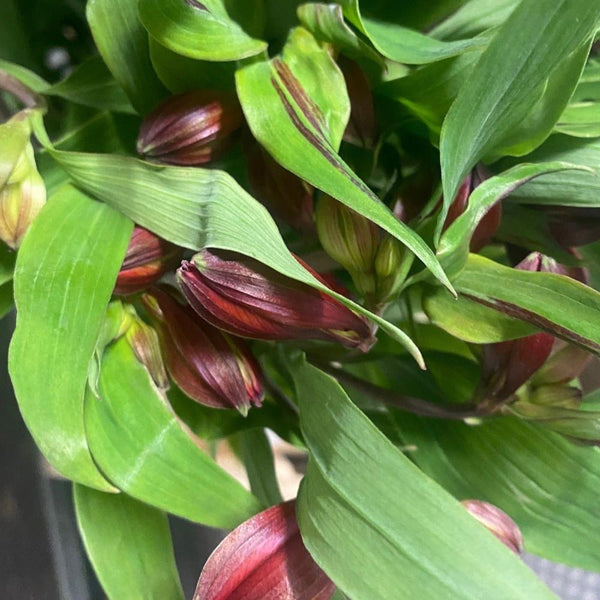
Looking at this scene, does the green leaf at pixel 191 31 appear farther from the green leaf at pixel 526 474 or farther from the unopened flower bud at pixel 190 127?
the green leaf at pixel 526 474

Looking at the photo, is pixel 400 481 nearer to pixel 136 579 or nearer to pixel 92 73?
pixel 136 579

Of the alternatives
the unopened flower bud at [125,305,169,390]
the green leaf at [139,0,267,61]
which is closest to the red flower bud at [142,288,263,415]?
the unopened flower bud at [125,305,169,390]

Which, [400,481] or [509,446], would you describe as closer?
[400,481]

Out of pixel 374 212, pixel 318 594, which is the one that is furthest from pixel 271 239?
pixel 318 594

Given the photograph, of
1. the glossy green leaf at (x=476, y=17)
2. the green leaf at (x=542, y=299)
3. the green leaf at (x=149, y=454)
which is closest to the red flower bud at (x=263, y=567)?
the green leaf at (x=149, y=454)

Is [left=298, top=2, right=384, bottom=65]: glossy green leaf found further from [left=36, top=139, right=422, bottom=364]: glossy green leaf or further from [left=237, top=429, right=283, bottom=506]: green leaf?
[left=237, top=429, right=283, bottom=506]: green leaf

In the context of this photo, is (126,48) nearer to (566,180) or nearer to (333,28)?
(333,28)
